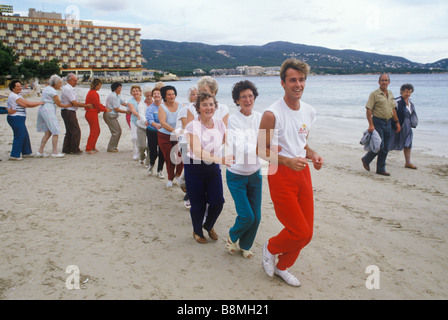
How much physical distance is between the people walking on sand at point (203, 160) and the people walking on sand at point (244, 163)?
1.04 ft

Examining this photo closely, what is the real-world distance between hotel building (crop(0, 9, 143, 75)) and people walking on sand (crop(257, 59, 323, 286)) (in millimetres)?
110026

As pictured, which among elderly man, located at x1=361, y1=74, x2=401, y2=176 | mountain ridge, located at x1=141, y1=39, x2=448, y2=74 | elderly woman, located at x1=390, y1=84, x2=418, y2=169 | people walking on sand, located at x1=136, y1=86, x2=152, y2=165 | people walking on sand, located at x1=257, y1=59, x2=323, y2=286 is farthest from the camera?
mountain ridge, located at x1=141, y1=39, x2=448, y2=74

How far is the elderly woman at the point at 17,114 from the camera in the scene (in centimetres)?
796

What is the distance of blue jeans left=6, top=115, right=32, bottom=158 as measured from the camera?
26.7ft

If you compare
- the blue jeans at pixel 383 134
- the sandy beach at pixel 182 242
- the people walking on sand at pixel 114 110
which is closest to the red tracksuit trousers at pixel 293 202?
the sandy beach at pixel 182 242

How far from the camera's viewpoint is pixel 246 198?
11.2ft

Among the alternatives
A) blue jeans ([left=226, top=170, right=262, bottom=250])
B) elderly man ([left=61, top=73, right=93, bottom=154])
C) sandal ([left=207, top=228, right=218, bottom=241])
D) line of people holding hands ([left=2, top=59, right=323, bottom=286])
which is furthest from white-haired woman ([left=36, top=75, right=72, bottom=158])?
blue jeans ([left=226, top=170, right=262, bottom=250])

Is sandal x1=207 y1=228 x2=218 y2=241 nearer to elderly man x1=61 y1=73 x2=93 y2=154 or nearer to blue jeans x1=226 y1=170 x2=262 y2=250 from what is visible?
blue jeans x1=226 y1=170 x2=262 y2=250

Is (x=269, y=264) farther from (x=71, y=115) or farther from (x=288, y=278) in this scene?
(x=71, y=115)

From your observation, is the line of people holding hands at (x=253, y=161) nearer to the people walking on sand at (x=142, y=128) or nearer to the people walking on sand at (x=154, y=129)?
the people walking on sand at (x=154, y=129)

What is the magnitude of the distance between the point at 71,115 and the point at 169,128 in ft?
15.9

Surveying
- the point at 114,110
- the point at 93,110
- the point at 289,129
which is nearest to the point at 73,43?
the point at 93,110

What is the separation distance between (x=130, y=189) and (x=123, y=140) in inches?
231
